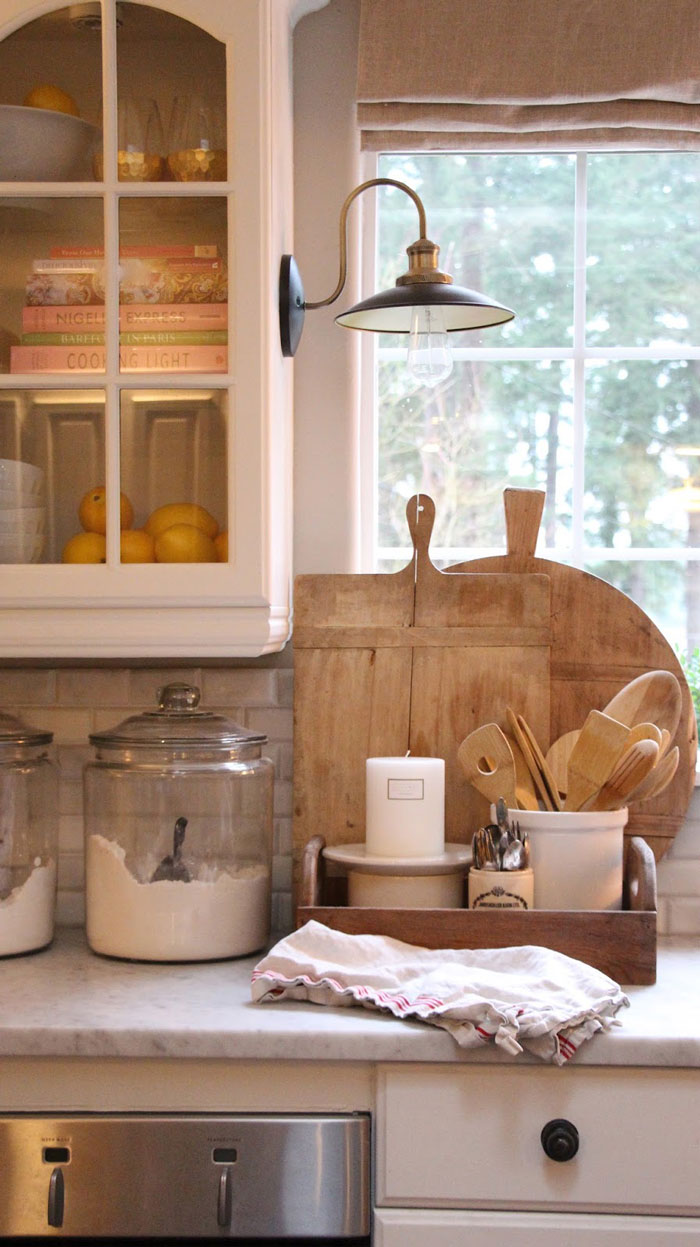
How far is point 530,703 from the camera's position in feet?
6.37

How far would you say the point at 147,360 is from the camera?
173cm

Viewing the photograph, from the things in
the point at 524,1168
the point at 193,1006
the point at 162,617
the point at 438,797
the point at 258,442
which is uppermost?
the point at 258,442

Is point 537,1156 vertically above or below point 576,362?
below

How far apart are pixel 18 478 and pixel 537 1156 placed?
3.72 feet

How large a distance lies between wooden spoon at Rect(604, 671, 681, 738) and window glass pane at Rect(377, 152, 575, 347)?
0.70 m

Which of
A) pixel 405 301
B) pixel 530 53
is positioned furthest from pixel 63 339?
pixel 530 53

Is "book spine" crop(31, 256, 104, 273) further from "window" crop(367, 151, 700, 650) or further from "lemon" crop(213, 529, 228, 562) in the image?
"window" crop(367, 151, 700, 650)

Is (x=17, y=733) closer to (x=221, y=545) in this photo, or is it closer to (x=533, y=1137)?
(x=221, y=545)

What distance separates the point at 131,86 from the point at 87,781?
100 centimetres

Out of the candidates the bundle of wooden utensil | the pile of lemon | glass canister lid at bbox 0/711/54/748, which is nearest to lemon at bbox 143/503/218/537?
the pile of lemon

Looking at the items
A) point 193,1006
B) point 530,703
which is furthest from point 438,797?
point 193,1006

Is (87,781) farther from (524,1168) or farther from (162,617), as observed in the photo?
(524,1168)

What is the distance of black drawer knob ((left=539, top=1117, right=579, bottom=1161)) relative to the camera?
140 centimetres

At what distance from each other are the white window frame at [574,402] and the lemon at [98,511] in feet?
1.79
